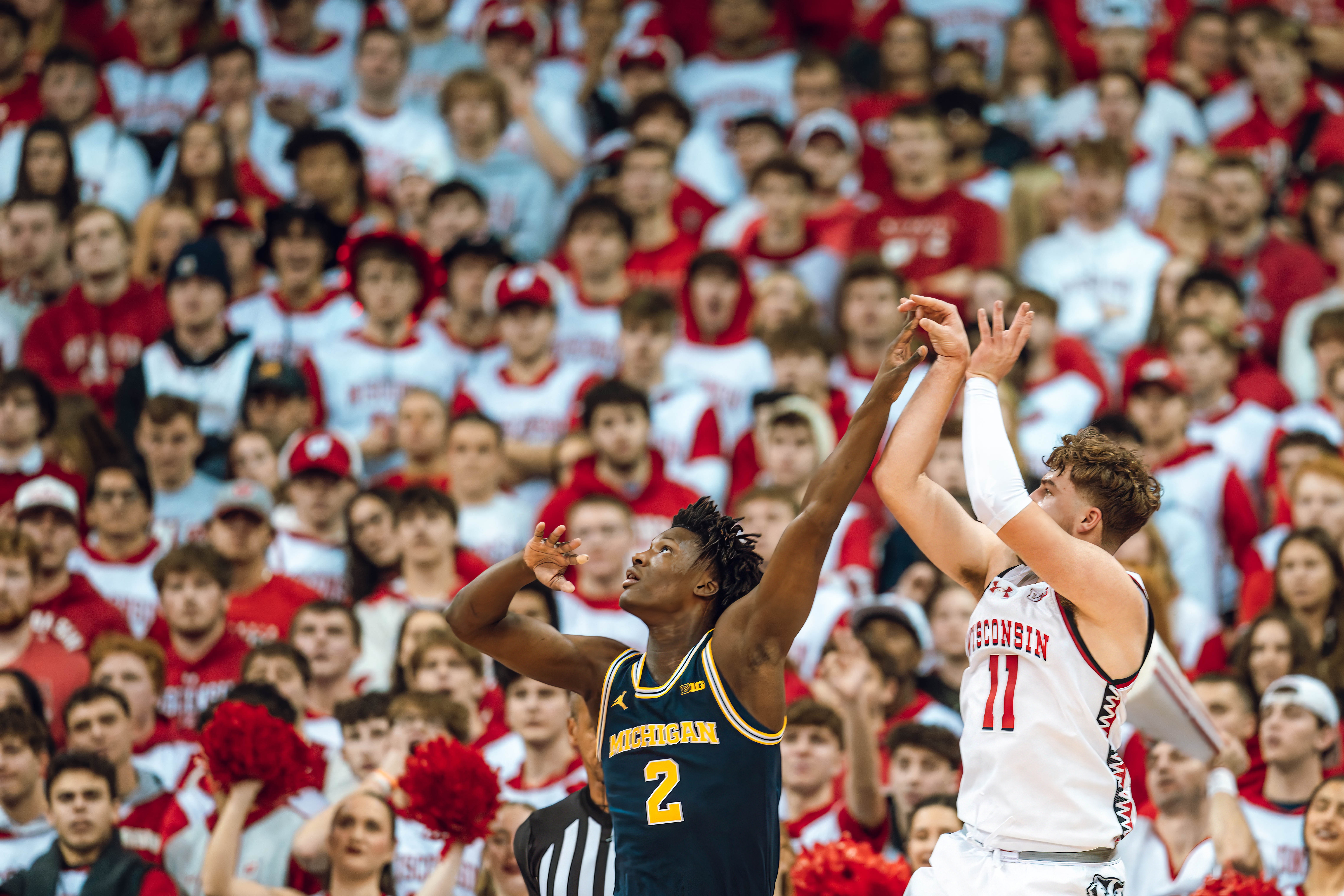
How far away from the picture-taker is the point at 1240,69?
14.7m

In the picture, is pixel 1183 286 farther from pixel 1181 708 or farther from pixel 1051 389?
pixel 1181 708

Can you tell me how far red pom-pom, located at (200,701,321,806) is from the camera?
24.9 ft

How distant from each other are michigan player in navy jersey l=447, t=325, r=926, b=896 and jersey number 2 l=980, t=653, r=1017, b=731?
2.07ft

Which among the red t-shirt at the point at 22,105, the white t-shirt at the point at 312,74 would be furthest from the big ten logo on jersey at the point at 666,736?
the red t-shirt at the point at 22,105

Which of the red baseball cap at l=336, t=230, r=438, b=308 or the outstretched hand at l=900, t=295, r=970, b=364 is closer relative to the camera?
the outstretched hand at l=900, t=295, r=970, b=364

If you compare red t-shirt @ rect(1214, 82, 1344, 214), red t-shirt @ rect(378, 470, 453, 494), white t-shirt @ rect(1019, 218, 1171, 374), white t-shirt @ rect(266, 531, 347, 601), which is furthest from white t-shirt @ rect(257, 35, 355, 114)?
red t-shirt @ rect(1214, 82, 1344, 214)

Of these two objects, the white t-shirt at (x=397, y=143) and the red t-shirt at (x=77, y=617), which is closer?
the red t-shirt at (x=77, y=617)

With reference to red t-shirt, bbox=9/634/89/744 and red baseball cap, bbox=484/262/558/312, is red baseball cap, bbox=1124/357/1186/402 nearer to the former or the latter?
red baseball cap, bbox=484/262/558/312

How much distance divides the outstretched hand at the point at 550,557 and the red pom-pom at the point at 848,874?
1.78m

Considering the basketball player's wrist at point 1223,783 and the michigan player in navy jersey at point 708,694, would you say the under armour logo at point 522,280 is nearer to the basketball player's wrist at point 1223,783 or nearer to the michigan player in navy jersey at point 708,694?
the basketball player's wrist at point 1223,783

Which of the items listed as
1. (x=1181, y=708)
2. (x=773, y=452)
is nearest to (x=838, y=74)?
(x=773, y=452)

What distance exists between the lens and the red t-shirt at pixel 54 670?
939cm

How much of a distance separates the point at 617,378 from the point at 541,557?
5679 millimetres

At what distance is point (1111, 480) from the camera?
17.8 feet
